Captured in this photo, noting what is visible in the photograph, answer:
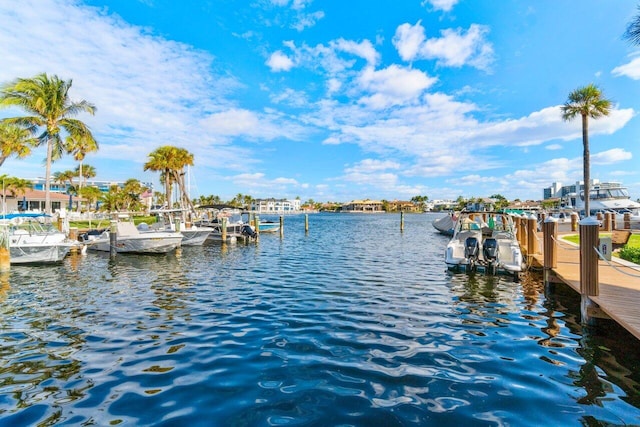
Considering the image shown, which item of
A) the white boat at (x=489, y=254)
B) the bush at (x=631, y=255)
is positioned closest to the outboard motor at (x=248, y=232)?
the white boat at (x=489, y=254)

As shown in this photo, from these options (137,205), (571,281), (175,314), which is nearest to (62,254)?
(175,314)

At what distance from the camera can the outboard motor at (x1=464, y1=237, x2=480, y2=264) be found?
13.9 m

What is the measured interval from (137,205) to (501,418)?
91169 millimetres

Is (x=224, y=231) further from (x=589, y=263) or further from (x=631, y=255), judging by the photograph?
(x=589, y=263)

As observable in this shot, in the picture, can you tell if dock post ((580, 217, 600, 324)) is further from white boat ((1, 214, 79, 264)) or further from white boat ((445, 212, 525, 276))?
white boat ((1, 214, 79, 264))

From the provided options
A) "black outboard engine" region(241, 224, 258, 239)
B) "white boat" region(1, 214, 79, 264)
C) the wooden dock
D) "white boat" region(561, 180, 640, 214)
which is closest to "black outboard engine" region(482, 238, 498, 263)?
the wooden dock

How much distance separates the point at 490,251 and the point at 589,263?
19.9ft

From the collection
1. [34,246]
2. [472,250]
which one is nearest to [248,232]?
[34,246]

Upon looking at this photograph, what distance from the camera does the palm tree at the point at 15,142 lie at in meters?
27.5

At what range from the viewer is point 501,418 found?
434 centimetres

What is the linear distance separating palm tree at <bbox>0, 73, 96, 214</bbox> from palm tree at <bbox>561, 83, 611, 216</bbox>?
1567 inches

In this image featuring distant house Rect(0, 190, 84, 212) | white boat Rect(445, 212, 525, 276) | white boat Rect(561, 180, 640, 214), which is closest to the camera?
white boat Rect(445, 212, 525, 276)

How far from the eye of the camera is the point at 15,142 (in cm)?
2817

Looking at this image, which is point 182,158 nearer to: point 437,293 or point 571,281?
point 437,293
